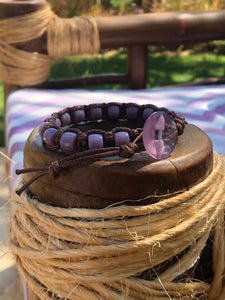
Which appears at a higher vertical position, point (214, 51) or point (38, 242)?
point (38, 242)

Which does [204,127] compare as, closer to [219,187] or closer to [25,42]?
[219,187]

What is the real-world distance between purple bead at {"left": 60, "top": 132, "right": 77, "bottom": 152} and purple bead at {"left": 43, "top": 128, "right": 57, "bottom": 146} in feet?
0.08

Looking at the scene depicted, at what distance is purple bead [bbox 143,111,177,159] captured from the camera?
66 centimetres

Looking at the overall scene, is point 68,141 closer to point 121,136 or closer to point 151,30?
point 121,136

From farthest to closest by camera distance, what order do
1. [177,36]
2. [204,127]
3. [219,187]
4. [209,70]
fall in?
[209,70] → [177,36] → [204,127] → [219,187]

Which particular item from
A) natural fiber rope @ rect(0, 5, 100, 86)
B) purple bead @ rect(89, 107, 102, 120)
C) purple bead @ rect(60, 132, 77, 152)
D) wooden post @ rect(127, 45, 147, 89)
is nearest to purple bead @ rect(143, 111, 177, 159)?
purple bead @ rect(60, 132, 77, 152)

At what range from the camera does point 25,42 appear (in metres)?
1.84

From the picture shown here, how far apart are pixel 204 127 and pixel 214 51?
14.0 feet

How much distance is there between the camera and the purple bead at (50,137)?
0.72 meters

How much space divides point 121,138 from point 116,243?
18cm

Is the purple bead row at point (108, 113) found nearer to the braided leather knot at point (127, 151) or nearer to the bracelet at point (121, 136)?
the bracelet at point (121, 136)

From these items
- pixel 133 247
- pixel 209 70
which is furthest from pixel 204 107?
pixel 209 70

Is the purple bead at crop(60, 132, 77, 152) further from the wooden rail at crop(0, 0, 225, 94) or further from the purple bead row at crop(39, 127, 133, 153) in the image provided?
the wooden rail at crop(0, 0, 225, 94)

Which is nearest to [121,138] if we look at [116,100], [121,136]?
[121,136]
